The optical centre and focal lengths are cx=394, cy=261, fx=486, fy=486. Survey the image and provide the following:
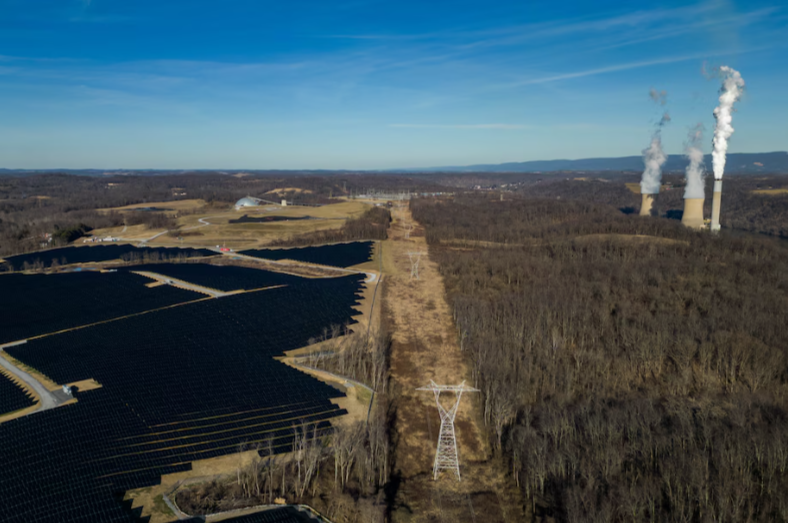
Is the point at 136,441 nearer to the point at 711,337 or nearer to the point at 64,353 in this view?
the point at 64,353

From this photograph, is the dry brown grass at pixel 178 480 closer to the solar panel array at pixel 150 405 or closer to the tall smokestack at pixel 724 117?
the solar panel array at pixel 150 405

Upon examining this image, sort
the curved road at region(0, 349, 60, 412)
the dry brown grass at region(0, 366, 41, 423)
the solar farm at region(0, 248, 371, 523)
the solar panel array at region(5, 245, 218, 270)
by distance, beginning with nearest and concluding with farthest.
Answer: the solar farm at region(0, 248, 371, 523), the dry brown grass at region(0, 366, 41, 423), the curved road at region(0, 349, 60, 412), the solar panel array at region(5, 245, 218, 270)

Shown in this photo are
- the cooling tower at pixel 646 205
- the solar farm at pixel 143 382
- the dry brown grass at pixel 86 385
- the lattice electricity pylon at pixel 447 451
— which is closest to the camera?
the solar farm at pixel 143 382

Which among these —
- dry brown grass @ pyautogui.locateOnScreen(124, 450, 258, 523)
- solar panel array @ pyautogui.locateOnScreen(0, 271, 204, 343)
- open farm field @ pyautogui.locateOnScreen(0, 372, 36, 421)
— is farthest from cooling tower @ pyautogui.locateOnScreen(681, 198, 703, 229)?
open farm field @ pyautogui.locateOnScreen(0, 372, 36, 421)

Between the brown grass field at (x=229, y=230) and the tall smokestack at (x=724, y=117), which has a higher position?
the tall smokestack at (x=724, y=117)

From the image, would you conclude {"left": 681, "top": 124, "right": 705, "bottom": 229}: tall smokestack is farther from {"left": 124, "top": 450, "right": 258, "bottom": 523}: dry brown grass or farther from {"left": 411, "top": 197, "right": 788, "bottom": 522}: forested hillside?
{"left": 124, "top": 450, "right": 258, "bottom": 523}: dry brown grass

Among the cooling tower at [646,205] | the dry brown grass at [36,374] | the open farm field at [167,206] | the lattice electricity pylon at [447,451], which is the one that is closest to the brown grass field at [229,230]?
the open farm field at [167,206]

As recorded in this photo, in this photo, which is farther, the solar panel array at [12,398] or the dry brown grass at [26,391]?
the solar panel array at [12,398]
